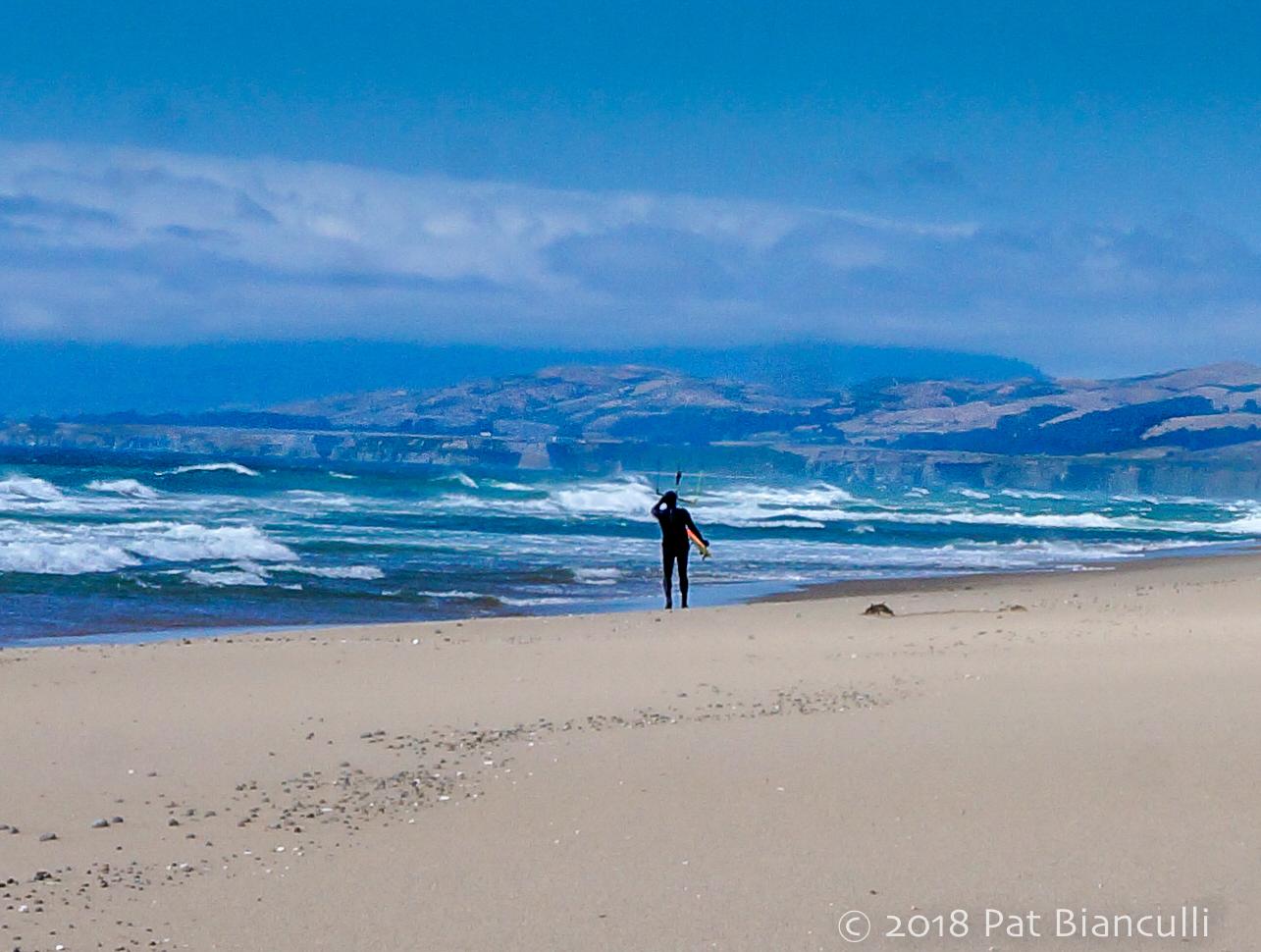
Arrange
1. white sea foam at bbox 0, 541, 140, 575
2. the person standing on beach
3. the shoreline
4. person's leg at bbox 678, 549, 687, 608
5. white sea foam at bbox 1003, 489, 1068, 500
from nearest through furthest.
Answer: the shoreline → person's leg at bbox 678, 549, 687, 608 → the person standing on beach → white sea foam at bbox 0, 541, 140, 575 → white sea foam at bbox 1003, 489, 1068, 500

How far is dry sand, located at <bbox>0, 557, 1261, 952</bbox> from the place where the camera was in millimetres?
5051

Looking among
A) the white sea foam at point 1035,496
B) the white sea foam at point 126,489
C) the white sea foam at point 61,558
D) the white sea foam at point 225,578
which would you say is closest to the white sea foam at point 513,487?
the white sea foam at point 126,489

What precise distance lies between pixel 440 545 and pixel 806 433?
113 meters

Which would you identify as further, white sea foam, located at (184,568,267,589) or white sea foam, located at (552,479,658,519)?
white sea foam, located at (552,479,658,519)

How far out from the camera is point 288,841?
230 inches

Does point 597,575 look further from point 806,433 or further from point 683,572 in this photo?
point 806,433

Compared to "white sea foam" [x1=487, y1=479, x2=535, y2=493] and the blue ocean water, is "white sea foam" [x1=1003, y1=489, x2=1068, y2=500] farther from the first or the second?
"white sea foam" [x1=487, y1=479, x2=535, y2=493]

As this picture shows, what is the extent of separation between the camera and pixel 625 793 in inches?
257

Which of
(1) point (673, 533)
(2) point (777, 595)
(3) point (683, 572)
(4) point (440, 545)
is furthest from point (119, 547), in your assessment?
(3) point (683, 572)

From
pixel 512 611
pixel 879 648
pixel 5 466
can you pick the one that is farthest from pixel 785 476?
pixel 879 648

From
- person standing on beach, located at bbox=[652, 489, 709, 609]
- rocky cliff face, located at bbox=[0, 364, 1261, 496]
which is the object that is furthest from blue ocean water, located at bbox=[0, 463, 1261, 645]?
rocky cliff face, located at bbox=[0, 364, 1261, 496]

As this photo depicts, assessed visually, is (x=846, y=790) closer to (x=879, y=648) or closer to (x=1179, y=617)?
(x=879, y=648)

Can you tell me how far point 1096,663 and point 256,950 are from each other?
630cm

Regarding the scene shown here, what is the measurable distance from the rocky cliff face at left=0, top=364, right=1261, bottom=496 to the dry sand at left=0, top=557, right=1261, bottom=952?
236ft
